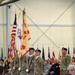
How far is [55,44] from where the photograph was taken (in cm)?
1512

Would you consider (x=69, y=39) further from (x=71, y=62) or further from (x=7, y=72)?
(x=71, y=62)

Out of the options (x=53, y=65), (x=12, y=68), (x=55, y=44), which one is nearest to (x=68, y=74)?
(x=53, y=65)

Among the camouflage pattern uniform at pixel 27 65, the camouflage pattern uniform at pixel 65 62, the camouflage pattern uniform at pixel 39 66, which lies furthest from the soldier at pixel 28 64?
the camouflage pattern uniform at pixel 65 62

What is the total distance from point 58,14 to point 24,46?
574 centimetres

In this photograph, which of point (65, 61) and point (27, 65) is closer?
point (65, 61)

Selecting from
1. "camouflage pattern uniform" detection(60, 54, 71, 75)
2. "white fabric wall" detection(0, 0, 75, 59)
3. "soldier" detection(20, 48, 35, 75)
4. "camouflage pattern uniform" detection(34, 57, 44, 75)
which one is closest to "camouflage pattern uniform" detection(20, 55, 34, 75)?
"soldier" detection(20, 48, 35, 75)

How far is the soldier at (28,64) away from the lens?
939 cm

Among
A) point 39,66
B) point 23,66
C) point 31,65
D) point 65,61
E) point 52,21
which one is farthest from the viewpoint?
point 52,21

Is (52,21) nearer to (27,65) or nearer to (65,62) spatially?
(27,65)

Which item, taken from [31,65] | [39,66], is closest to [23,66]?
[31,65]

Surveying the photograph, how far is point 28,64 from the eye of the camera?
948cm

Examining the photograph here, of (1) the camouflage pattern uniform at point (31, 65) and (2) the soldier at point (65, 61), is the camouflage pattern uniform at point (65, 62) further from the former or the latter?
(1) the camouflage pattern uniform at point (31, 65)

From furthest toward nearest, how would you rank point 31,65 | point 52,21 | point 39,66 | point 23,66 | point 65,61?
point 52,21
point 23,66
point 31,65
point 39,66
point 65,61

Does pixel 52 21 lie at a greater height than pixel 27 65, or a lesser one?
greater
